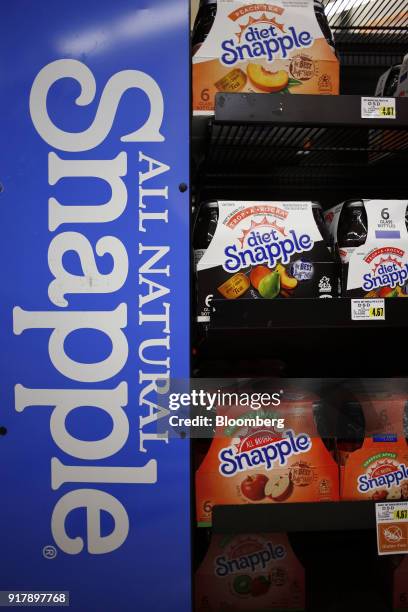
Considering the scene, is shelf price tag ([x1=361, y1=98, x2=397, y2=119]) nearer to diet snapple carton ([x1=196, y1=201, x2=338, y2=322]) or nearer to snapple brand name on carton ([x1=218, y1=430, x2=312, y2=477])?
diet snapple carton ([x1=196, y1=201, x2=338, y2=322])

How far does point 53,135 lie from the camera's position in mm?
1226

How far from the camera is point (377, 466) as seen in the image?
1.33m

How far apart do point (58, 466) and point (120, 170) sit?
2.42ft

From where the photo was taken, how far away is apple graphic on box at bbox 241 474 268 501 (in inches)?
51.7

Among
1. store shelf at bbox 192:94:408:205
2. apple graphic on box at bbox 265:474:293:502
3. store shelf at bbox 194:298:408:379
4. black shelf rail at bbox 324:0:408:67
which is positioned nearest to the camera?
store shelf at bbox 192:94:408:205

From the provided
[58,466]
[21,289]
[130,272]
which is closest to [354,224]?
[130,272]

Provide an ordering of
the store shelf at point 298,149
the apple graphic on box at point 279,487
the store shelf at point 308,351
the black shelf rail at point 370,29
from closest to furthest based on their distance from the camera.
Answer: the store shelf at point 298,149, the apple graphic on box at point 279,487, the store shelf at point 308,351, the black shelf rail at point 370,29

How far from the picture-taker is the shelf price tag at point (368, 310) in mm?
1233

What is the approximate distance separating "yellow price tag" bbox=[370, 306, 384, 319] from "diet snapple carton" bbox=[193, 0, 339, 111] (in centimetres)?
58

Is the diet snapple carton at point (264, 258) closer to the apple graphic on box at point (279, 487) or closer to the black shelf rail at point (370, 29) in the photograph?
the apple graphic on box at point (279, 487)

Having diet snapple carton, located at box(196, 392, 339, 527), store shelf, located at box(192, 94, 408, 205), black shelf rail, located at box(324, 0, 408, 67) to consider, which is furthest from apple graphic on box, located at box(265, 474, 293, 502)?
black shelf rail, located at box(324, 0, 408, 67)

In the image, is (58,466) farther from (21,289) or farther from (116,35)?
(116,35)

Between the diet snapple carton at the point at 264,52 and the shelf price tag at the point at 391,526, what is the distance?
3.56ft
